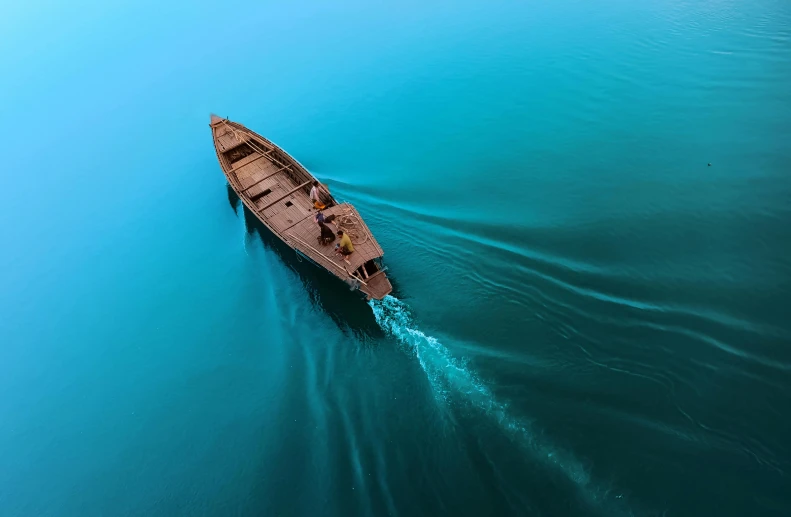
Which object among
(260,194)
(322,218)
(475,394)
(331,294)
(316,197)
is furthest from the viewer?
(260,194)

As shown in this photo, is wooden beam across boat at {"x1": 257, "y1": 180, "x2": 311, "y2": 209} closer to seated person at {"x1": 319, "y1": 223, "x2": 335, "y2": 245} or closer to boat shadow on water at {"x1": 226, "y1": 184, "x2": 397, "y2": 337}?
boat shadow on water at {"x1": 226, "y1": 184, "x2": 397, "y2": 337}

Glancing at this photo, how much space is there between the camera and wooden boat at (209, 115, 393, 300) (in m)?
19.8

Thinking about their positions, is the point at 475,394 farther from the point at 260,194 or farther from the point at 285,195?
the point at 260,194

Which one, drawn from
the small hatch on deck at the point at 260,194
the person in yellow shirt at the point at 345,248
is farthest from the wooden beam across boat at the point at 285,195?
the person in yellow shirt at the point at 345,248

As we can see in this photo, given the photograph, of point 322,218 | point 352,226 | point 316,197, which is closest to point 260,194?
point 316,197

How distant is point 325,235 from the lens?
20.9 meters

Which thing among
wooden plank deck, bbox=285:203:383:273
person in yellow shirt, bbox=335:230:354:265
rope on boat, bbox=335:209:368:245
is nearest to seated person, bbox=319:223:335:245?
wooden plank deck, bbox=285:203:383:273

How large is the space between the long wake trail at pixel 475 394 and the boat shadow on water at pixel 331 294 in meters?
0.62

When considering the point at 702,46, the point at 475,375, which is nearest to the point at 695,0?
the point at 702,46

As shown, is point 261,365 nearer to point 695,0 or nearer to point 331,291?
point 331,291

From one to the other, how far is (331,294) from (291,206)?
604 cm

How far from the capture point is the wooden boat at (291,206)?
19812mm

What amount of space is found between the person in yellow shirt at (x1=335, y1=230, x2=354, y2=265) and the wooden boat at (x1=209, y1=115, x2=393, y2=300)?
0.17 meters

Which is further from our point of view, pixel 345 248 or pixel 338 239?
pixel 338 239
